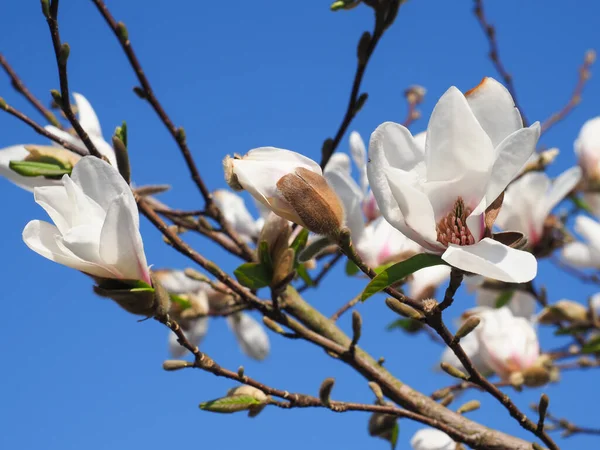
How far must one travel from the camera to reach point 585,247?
A: 169cm

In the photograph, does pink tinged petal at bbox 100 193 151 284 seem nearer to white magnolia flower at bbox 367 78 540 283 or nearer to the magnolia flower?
the magnolia flower

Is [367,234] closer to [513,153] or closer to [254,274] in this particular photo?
[254,274]

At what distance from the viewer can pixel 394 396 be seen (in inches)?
41.8

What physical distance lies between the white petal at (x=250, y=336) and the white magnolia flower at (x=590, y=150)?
973 millimetres

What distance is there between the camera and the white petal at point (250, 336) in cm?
181

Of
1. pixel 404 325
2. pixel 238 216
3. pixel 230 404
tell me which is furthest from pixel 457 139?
pixel 238 216

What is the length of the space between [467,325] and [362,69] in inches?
18.1

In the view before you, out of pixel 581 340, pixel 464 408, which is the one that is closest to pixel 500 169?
pixel 464 408

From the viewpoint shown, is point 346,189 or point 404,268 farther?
point 346,189

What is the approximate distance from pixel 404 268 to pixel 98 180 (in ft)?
→ 1.02

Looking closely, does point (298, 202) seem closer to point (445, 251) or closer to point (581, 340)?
point (445, 251)

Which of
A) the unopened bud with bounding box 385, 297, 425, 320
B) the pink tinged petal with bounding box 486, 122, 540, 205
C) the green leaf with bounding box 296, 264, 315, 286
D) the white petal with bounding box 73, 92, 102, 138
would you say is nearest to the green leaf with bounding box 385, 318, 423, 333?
the green leaf with bounding box 296, 264, 315, 286

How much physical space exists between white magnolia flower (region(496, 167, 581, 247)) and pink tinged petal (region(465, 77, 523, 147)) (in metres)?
0.85

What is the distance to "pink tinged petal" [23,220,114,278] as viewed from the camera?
0.70 meters
